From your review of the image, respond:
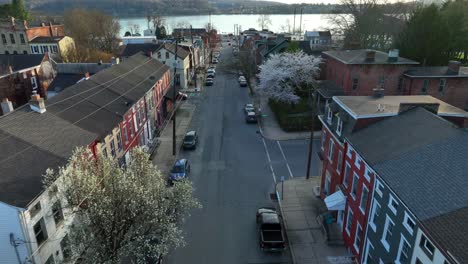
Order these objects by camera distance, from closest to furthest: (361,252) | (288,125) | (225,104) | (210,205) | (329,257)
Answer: (361,252)
(329,257)
(210,205)
(288,125)
(225,104)

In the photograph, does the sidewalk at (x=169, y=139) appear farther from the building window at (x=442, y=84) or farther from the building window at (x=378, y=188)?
the building window at (x=442, y=84)

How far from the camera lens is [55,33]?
251 ft

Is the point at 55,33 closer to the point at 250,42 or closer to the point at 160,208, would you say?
the point at 250,42

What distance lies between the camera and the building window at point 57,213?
55.6ft

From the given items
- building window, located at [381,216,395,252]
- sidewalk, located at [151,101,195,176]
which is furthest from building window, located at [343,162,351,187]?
sidewalk, located at [151,101,195,176]

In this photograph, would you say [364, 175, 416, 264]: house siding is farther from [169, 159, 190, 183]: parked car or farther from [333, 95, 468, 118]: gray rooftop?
[169, 159, 190, 183]: parked car

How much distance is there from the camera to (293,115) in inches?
1666

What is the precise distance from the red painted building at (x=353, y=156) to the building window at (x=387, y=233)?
1887 millimetres

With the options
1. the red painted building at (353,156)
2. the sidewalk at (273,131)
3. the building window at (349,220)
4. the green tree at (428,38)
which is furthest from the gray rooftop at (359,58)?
the building window at (349,220)

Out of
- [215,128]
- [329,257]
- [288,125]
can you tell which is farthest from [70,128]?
[288,125]

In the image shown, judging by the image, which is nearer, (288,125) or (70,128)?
(70,128)

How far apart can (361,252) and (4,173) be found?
63.7ft

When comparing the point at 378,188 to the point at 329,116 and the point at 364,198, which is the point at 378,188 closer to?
the point at 364,198

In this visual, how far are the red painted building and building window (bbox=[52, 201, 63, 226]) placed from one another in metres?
16.3
